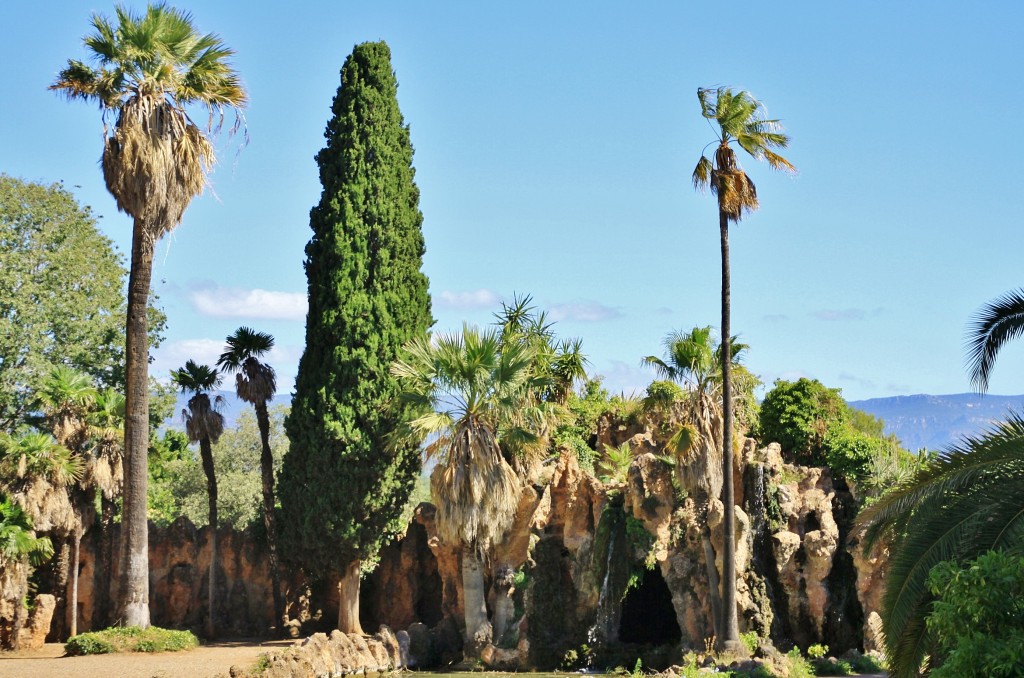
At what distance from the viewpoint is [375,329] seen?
2997 centimetres

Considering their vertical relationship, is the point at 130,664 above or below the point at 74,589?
below

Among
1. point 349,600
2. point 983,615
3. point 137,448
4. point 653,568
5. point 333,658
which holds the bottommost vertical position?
A: point 333,658

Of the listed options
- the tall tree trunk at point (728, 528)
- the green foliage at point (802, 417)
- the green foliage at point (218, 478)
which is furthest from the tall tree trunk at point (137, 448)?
the green foliage at point (802, 417)

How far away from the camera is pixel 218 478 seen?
53.0 m

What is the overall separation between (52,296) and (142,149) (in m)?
11.8

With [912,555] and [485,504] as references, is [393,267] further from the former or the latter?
[912,555]

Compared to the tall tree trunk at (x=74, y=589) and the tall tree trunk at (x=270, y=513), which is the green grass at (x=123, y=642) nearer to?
the tall tree trunk at (x=74, y=589)

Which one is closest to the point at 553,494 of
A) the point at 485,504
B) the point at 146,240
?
the point at 485,504

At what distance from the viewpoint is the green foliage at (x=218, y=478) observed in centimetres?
3869

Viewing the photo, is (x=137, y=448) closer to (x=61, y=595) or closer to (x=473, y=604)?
(x=61, y=595)

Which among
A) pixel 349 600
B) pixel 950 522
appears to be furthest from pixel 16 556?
pixel 950 522

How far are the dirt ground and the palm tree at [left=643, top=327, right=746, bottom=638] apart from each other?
9.91 metres

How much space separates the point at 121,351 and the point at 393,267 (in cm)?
1151

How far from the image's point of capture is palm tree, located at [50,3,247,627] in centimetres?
2634
